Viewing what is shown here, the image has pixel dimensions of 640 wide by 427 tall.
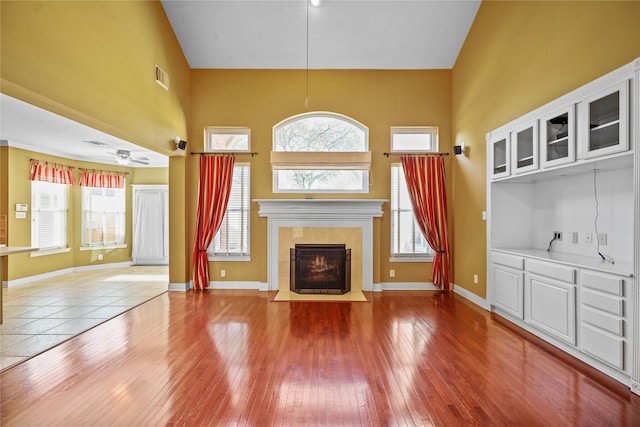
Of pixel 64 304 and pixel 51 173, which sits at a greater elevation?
pixel 51 173

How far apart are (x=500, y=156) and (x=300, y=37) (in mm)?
3523

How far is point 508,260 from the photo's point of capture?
12.4 feet

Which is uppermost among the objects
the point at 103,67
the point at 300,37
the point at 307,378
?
the point at 300,37

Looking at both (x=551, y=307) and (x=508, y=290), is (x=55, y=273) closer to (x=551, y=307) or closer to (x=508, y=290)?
(x=508, y=290)

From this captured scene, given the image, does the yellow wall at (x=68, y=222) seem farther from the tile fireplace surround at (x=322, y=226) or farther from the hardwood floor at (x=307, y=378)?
the tile fireplace surround at (x=322, y=226)

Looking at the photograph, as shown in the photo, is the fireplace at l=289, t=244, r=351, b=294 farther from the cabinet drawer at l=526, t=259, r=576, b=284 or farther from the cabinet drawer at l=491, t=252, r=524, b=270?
the cabinet drawer at l=526, t=259, r=576, b=284

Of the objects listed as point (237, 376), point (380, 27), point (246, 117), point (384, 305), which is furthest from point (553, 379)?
point (246, 117)

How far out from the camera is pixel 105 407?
2090 mm

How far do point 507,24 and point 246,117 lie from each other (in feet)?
13.4

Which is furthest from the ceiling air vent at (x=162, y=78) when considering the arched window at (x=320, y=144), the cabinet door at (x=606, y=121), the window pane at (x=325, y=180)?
the cabinet door at (x=606, y=121)

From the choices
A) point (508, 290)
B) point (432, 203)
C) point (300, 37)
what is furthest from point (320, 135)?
point (508, 290)

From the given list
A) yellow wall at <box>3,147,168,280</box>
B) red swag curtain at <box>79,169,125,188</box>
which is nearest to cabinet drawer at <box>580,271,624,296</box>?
yellow wall at <box>3,147,168,280</box>

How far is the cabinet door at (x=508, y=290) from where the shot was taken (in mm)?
3547

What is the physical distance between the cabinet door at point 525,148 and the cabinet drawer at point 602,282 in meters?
1.21
